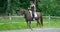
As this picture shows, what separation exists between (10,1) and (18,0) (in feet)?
5.22

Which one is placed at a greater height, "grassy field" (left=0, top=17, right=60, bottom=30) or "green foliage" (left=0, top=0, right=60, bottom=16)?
"green foliage" (left=0, top=0, right=60, bottom=16)

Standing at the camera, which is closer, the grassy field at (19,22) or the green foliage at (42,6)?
the grassy field at (19,22)

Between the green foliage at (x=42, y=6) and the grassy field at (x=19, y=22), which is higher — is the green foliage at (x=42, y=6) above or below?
above

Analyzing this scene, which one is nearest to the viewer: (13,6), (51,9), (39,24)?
(39,24)

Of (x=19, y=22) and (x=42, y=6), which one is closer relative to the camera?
(x=19, y=22)

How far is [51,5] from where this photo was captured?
32.4 meters

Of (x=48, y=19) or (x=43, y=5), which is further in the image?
(x=43, y=5)

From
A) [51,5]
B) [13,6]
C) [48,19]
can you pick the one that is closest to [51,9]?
[51,5]

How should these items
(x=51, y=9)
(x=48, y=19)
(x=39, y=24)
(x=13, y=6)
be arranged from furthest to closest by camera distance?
(x=13, y=6) → (x=51, y=9) → (x=48, y=19) → (x=39, y=24)

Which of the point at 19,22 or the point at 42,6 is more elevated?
the point at 42,6

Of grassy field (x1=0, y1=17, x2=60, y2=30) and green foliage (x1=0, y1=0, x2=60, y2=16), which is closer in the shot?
grassy field (x1=0, y1=17, x2=60, y2=30)

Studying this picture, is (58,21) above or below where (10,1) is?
below

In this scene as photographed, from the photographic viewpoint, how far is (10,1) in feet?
127

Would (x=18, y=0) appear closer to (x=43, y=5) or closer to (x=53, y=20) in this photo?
(x=43, y=5)
